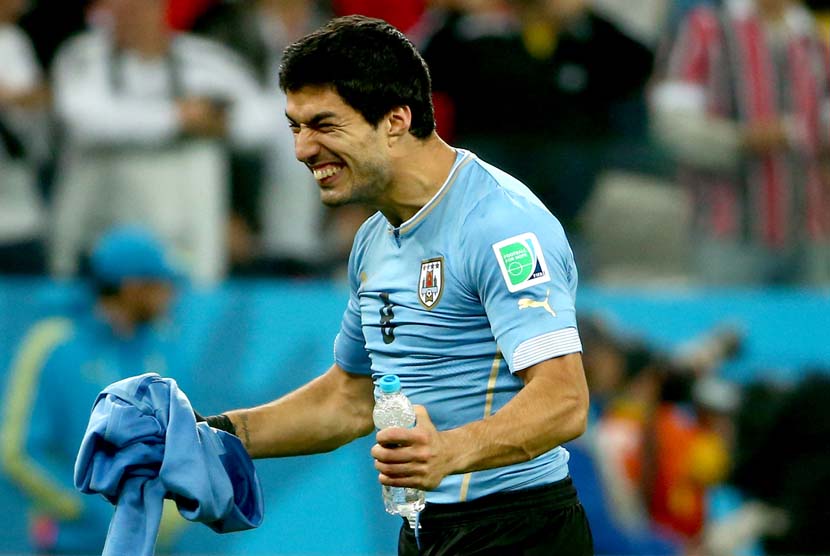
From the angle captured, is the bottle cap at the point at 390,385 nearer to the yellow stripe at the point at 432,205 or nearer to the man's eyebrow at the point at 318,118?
the yellow stripe at the point at 432,205

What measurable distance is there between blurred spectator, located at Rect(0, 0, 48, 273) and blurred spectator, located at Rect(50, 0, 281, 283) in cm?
11

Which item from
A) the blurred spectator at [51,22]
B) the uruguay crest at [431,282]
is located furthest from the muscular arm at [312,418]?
the blurred spectator at [51,22]

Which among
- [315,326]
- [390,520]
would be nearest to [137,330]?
[315,326]

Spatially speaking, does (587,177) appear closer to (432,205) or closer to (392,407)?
(432,205)

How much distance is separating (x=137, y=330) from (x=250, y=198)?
1.35m

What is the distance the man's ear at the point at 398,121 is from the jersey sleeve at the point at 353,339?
463 millimetres

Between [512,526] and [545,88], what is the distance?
4826mm

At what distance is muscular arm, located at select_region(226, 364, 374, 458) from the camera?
4.63 metres

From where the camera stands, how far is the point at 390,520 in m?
8.57

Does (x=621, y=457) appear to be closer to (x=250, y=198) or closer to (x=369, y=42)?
(x=250, y=198)

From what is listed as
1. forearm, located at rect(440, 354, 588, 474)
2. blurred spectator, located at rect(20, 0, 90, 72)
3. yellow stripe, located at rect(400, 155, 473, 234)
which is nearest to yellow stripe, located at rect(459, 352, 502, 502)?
forearm, located at rect(440, 354, 588, 474)

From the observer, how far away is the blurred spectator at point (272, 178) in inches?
344

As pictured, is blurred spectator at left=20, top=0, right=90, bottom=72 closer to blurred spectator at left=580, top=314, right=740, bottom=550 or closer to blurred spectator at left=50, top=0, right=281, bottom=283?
blurred spectator at left=50, top=0, right=281, bottom=283

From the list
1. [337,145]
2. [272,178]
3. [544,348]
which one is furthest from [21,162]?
[544,348]
